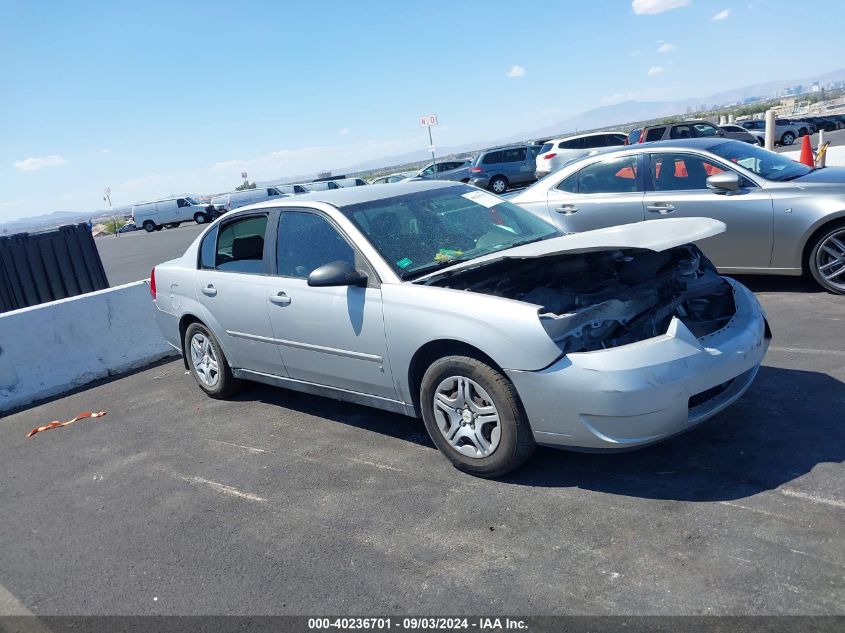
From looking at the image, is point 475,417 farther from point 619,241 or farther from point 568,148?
point 568,148

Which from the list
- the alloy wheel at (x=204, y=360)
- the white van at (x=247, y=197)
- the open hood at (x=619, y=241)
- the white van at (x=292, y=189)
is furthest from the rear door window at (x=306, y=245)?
the white van at (x=292, y=189)

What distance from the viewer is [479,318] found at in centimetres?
372

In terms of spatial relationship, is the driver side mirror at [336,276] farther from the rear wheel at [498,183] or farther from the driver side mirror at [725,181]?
the rear wheel at [498,183]

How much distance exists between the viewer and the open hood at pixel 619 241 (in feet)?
12.8

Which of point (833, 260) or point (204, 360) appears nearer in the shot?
point (204, 360)

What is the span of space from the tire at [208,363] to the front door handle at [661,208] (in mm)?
4543

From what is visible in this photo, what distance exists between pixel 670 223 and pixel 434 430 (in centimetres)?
207

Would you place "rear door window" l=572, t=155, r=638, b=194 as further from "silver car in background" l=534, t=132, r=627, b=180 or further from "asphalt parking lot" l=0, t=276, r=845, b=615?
"silver car in background" l=534, t=132, r=627, b=180

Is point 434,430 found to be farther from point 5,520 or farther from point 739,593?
point 5,520

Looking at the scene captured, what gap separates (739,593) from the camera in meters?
2.73

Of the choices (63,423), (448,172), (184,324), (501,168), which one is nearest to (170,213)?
(448,172)

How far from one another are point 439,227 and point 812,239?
407 cm

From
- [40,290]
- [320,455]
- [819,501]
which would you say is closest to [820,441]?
[819,501]

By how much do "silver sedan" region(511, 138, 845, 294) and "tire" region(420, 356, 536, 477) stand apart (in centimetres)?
258
